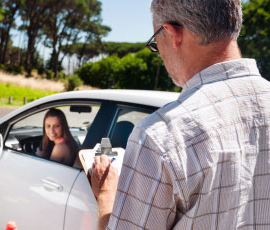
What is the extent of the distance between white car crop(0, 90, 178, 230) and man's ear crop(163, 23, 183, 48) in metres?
0.92

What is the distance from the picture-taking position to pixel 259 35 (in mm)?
27219

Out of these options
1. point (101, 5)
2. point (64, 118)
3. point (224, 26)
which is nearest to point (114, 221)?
point (224, 26)

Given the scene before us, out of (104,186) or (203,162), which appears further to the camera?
(104,186)

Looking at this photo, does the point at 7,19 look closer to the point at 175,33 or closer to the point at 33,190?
the point at 33,190

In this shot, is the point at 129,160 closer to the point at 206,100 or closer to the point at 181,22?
the point at 206,100

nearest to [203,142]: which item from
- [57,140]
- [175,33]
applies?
[175,33]

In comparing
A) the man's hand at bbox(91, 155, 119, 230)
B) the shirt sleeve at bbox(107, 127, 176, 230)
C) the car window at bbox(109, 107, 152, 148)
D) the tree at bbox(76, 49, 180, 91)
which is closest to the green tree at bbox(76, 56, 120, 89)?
the tree at bbox(76, 49, 180, 91)

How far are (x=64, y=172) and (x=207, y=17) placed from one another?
1.48 m

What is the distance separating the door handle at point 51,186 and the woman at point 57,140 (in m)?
0.18

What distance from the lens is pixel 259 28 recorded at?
89.3 ft

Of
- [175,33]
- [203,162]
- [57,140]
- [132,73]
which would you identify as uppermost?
[132,73]

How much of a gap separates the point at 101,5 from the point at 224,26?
50424 millimetres

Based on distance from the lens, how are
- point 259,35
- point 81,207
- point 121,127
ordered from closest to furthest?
point 81,207
point 121,127
point 259,35

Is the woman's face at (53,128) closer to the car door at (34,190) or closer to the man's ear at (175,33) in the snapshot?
the car door at (34,190)
